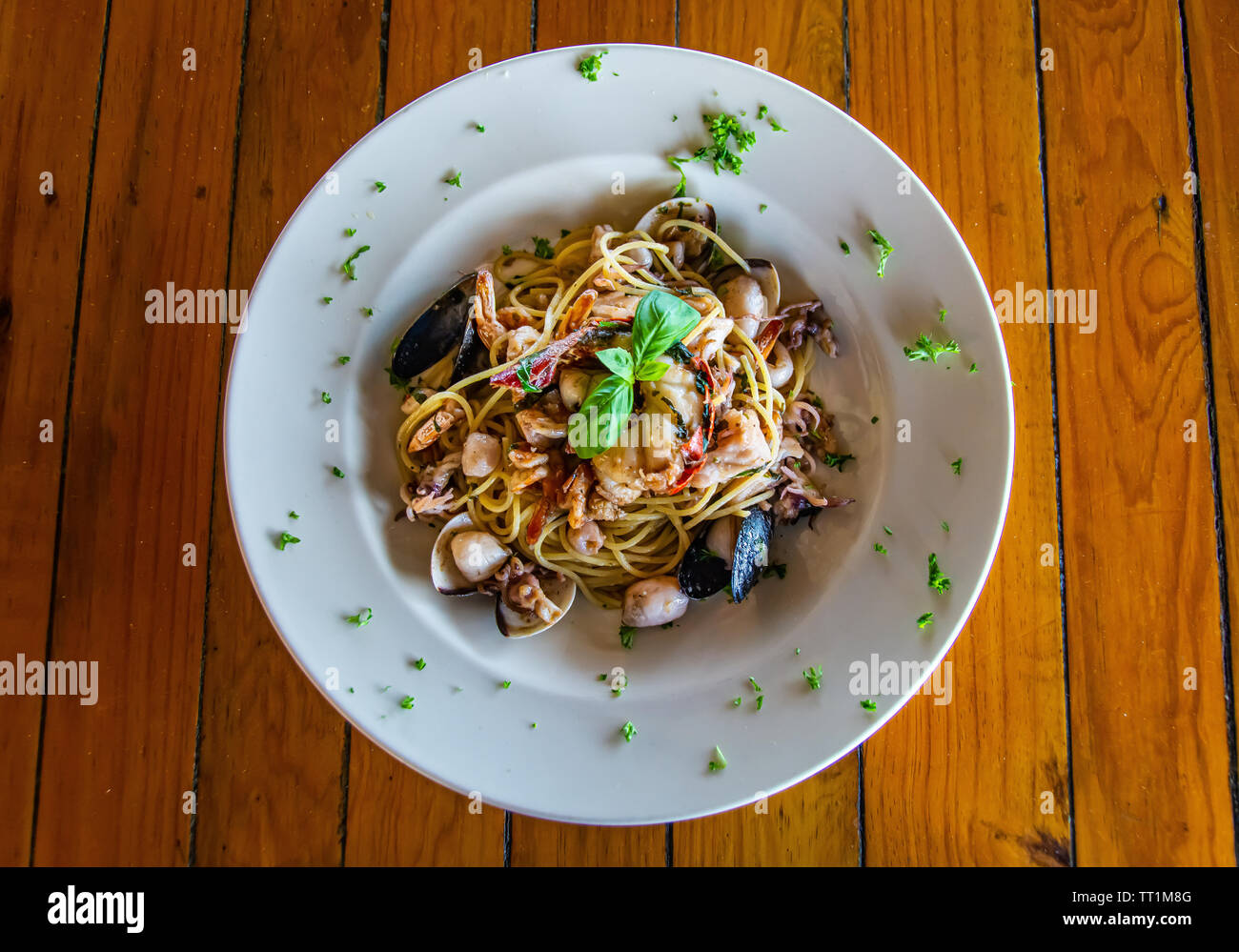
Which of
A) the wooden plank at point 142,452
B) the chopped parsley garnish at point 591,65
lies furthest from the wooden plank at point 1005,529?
the wooden plank at point 142,452

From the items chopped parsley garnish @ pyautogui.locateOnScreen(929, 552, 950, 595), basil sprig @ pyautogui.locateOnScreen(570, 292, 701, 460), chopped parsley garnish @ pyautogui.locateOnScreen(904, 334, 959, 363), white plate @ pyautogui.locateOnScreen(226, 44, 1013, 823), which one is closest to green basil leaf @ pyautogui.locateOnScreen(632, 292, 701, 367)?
basil sprig @ pyautogui.locateOnScreen(570, 292, 701, 460)

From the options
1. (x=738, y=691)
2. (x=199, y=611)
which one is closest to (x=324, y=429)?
(x=199, y=611)

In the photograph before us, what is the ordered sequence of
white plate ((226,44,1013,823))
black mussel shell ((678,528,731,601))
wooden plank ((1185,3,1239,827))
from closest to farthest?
1. white plate ((226,44,1013,823))
2. black mussel shell ((678,528,731,601))
3. wooden plank ((1185,3,1239,827))

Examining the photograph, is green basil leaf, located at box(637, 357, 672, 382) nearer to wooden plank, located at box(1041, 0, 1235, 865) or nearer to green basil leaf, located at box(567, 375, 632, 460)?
green basil leaf, located at box(567, 375, 632, 460)

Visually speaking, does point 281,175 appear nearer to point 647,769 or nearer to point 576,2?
point 576,2

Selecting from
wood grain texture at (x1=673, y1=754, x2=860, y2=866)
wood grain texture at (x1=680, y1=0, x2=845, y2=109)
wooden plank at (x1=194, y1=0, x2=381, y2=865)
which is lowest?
wood grain texture at (x1=673, y1=754, x2=860, y2=866)

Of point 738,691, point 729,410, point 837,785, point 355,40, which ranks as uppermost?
point 355,40

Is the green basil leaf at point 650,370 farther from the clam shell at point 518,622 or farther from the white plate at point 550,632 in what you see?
the clam shell at point 518,622
